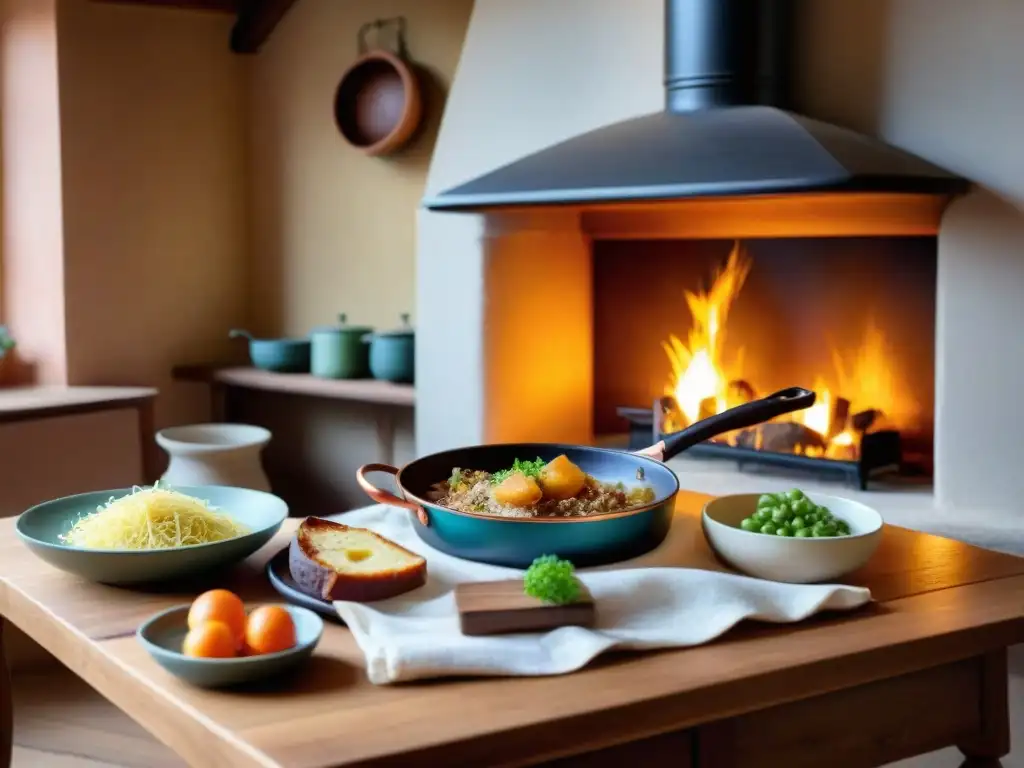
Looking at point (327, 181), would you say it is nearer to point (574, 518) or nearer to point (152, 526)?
point (152, 526)

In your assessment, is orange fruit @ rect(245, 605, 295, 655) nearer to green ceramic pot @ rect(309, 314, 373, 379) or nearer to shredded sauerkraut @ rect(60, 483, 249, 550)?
shredded sauerkraut @ rect(60, 483, 249, 550)

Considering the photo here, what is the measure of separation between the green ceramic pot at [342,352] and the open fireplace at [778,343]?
0.73 meters

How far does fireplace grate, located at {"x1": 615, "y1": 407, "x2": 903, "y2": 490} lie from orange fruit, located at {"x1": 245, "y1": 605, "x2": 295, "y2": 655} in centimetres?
183

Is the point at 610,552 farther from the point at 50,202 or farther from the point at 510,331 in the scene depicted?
the point at 50,202

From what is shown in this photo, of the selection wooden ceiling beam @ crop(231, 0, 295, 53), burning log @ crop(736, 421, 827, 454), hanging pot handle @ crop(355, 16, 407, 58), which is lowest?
burning log @ crop(736, 421, 827, 454)

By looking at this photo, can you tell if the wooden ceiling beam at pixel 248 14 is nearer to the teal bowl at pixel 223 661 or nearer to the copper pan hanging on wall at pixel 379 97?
the copper pan hanging on wall at pixel 379 97

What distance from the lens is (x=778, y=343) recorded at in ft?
10.2

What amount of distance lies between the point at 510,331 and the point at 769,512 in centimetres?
168


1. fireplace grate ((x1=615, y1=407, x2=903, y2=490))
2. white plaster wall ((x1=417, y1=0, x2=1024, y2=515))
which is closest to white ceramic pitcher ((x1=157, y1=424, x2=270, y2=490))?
white plaster wall ((x1=417, y1=0, x2=1024, y2=515))

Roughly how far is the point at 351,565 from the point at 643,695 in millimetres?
417

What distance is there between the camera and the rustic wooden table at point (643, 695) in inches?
40.8

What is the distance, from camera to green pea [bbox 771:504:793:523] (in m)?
Answer: 1.46

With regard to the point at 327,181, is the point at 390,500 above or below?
below

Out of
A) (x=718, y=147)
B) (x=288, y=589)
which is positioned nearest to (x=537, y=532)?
(x=288, y=589)
